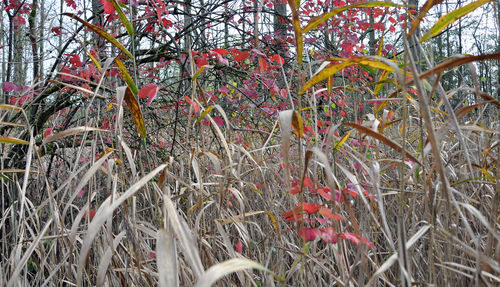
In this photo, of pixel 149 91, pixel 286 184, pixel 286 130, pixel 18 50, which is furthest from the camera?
pixel 18 50

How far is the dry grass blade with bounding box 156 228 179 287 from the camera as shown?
506 mm

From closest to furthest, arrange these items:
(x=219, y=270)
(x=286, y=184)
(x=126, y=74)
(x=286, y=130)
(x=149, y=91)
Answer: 1. (x=219, y=270)
2. (x=286, y=130)
3. (x=126, y=74)
4. (x=149, y=91)
5. (x=286, y=184)

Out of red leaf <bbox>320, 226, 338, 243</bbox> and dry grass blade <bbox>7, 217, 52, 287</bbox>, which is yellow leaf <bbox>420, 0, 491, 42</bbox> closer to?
red leaf <bbox>320, 226, 338, 243</bbox>

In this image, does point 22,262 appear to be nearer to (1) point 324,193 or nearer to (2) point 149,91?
(2) point 149,91

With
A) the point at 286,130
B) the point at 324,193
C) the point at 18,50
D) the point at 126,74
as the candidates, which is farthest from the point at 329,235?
the point at 18,50

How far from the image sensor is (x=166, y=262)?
524 millimetres

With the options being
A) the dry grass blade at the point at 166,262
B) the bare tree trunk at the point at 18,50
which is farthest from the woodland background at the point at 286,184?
the bare tree trunk at the point at 18,50

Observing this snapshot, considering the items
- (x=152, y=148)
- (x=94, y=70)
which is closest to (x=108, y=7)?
(x=94, y=70)

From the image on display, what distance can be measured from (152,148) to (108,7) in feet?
2.83

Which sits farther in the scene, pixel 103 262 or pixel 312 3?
pixel 312 3

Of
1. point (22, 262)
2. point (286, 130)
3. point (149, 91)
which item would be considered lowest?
point (22, 262)

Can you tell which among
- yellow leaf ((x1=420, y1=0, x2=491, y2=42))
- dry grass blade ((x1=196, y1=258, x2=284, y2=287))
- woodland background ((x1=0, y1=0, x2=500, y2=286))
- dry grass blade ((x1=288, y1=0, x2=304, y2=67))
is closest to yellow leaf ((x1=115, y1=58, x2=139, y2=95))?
woodland background ((x1=0, y1=0, x2=500, y2=286))

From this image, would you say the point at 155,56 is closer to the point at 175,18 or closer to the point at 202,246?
the point at 175,18

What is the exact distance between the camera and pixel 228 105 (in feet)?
7.74
